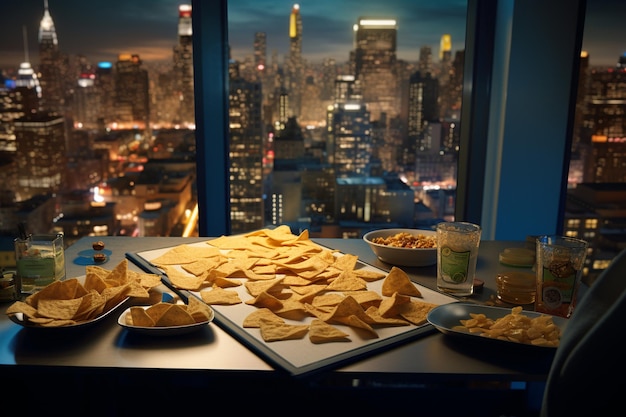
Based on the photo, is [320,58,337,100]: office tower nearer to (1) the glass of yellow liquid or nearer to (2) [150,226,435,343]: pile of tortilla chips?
(2) [150,226,435,343]: pile of tortilla chips

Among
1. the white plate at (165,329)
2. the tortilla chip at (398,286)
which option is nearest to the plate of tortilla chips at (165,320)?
the white plate at (165,329)

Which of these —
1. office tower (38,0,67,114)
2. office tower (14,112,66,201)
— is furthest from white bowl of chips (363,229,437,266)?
office tower (38,0,67,114)

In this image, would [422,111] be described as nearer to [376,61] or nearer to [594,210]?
[376,61]

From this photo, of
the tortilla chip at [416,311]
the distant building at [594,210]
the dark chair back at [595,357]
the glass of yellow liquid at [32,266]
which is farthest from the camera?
the distant building at [594,210]

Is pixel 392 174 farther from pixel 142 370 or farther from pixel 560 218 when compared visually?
pixel 142 370

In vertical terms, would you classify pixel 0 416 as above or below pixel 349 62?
below

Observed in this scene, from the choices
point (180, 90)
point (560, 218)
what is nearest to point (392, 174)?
point (560, 218)

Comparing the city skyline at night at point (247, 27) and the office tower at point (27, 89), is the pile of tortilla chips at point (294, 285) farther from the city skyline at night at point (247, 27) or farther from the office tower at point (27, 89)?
the office tower at point (27, 89)
